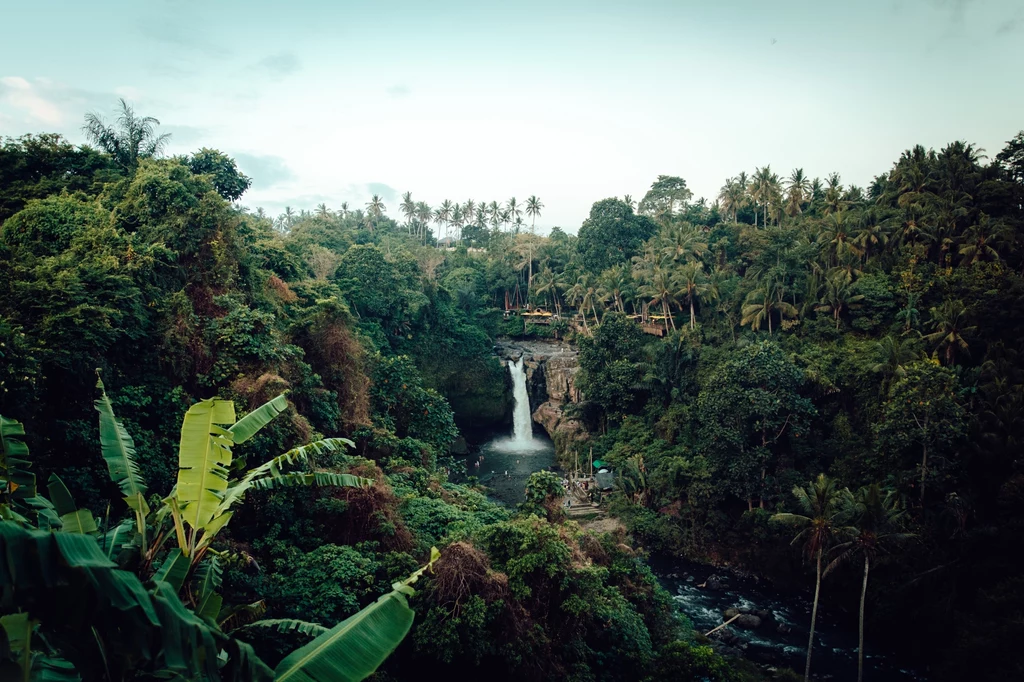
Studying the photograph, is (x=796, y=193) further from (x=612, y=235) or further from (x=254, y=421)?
(x=254, y=421)

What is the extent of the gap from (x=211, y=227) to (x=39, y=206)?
4.26 meters

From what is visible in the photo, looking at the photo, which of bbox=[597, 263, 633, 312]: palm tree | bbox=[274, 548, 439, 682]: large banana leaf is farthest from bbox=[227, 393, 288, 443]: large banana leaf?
bbox=[597, 263, 633, 312]: palm tree

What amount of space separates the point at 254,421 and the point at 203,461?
4.37 ft

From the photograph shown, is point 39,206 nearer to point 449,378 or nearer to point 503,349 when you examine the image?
point 449,378

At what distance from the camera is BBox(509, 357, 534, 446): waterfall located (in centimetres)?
3900

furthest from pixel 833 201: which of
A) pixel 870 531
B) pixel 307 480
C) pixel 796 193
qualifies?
pixel 307 480

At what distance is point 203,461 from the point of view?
18.9 ft

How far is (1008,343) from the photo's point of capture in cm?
2083

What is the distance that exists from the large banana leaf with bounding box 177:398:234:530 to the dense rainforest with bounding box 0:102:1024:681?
0.03 metres

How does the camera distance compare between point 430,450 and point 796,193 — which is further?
point 796,193

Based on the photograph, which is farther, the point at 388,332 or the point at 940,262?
the point at 388,332

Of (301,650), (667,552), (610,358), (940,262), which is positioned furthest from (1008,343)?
(301,650)

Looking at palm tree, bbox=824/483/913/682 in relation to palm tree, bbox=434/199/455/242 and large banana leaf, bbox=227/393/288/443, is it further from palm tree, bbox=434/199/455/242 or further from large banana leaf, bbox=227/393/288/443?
palm tree, bbox=434/199/455/242

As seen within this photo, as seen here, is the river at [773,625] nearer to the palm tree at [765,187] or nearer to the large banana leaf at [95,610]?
the large banana leaf at [95,610]
